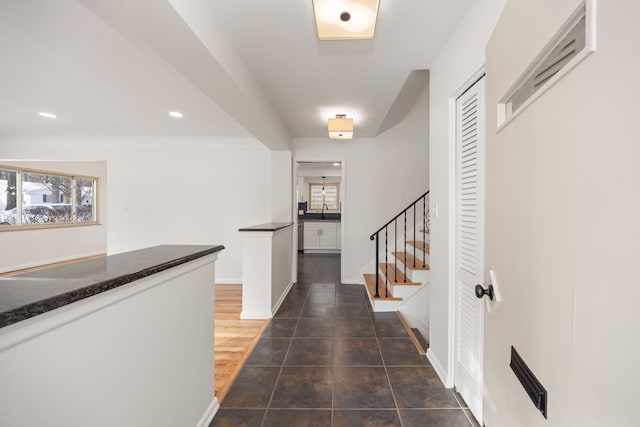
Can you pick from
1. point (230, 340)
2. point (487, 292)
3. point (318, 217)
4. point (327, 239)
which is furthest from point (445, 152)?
point (318, 217)

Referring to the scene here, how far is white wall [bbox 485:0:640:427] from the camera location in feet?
1.46

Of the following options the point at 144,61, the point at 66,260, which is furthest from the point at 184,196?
the point at 66,260

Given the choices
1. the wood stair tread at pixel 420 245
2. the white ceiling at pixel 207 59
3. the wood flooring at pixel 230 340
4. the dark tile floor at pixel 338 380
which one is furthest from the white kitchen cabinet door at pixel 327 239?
the dark tile floor at pixel 338 380

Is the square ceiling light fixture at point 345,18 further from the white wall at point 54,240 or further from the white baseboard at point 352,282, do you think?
the white wall at point 54,240

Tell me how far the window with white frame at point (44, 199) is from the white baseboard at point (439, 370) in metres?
7.33

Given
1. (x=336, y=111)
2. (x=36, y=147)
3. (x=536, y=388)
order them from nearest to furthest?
(x=536, y=388) → (x=336, y=111) → (x=36, y=147)

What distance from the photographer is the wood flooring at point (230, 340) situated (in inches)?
82.2

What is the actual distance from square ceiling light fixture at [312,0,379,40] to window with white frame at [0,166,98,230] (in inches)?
277

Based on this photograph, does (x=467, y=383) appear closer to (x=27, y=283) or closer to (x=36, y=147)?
(x=27, y=283)

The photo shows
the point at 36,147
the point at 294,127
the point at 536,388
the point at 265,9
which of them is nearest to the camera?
the point at 536,388

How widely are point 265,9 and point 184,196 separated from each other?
3.98 metres

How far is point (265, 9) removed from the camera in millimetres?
1604

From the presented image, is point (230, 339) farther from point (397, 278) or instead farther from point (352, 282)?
point (352, 282)

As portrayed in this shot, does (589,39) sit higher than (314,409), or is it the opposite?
(589,39)
